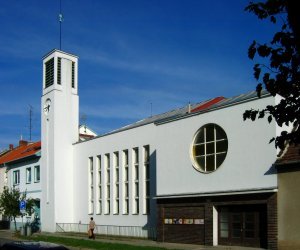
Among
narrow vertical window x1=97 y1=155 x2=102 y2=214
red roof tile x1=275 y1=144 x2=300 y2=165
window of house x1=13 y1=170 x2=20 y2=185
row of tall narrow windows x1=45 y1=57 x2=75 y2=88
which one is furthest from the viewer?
window of house x1=13 y1=170 x2=20 y2=185

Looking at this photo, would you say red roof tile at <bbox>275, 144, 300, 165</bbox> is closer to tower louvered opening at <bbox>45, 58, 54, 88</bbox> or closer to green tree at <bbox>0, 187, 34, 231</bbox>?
green tree at <bbox>0, 187, 34, 231</bbox>

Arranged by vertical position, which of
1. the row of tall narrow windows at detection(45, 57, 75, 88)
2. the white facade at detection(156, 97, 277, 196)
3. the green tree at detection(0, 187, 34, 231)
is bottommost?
the green tree at detection(0, 187, 34, 231)

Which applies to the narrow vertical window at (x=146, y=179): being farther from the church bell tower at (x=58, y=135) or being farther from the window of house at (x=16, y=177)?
the window of house at (x=16, y=177)

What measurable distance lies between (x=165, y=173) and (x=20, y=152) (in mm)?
27712

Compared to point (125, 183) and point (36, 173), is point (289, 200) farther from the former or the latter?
point (36, 173)

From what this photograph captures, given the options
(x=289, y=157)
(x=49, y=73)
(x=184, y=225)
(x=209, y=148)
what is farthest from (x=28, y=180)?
(x=289, y=157)

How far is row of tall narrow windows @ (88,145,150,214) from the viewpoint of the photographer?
32513 mm

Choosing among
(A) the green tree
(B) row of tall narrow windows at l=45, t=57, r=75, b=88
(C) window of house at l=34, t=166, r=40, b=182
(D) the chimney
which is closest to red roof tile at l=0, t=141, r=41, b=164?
(D) the chimney

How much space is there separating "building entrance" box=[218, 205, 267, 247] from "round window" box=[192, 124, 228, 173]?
2261 millimetres

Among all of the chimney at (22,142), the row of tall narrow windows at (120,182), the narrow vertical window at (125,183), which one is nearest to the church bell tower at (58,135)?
the row of tall narrow windows at (120,182)

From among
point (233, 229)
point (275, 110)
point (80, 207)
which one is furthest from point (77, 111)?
point (275, 110)

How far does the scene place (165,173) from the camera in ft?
89.9

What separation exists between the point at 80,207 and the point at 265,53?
115ft

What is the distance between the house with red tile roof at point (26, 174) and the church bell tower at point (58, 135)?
1.96 meters
